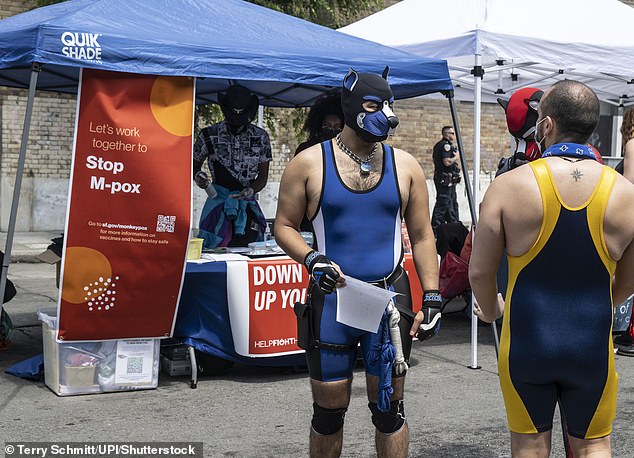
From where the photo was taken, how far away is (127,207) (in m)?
6.09

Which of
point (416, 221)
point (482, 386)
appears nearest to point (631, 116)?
point (482, 386)

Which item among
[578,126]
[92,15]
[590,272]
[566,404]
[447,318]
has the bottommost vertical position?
[447,318]

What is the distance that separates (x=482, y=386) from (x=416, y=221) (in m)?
2.77

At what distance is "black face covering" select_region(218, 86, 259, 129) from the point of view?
7.27 metres

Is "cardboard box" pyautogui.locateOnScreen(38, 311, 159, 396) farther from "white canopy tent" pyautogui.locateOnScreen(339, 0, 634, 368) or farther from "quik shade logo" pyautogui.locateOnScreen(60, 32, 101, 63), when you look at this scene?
"white canopy tent" pyautogui.locateOnScreen(339, 0, 634, 368)

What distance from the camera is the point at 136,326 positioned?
6195 millimetres

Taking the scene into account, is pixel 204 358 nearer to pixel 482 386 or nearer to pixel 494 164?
pixel 482 386

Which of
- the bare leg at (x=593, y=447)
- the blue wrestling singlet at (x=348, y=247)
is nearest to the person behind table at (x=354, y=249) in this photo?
the blue wrestling singlet at (x=348, y=247)

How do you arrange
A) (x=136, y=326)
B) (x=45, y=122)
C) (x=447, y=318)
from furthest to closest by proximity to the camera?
(x=45, y=122), (x=447, y=318), (x=136, y=326)

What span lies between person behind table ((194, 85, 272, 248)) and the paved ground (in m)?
1.13

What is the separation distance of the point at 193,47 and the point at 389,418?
3.26m

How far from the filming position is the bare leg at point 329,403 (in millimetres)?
3912

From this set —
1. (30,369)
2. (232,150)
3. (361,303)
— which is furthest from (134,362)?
(361,303)

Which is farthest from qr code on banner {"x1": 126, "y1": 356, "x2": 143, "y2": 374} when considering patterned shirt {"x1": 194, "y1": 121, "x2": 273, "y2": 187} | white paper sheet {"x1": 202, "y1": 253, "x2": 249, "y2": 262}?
patterned shirt {"x1": 194, "y1": 121, "x2": 273, "y2": 187}
